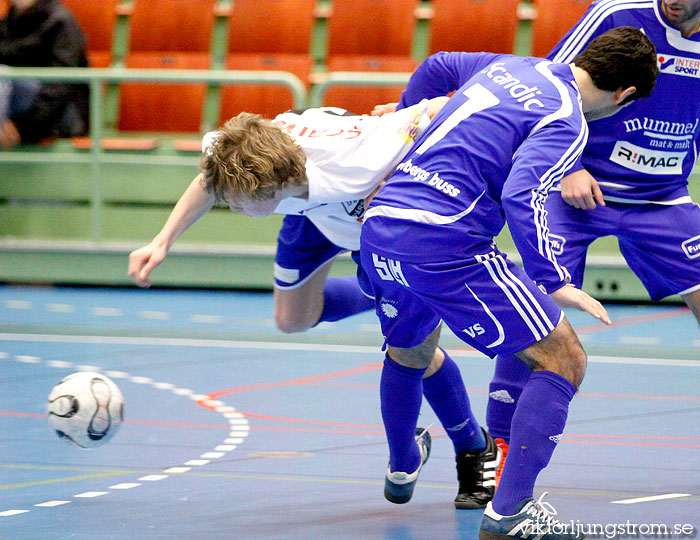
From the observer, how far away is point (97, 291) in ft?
31.1

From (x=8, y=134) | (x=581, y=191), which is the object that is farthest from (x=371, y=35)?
(x=581, y=191)

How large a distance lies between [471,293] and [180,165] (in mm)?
6163

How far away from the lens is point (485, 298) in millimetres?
3254

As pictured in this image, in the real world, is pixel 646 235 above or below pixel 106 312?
above

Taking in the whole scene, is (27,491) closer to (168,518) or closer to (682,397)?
(168,518)

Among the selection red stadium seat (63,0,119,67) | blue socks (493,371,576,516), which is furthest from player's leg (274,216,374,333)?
red stadium seat (63,0,119,67)

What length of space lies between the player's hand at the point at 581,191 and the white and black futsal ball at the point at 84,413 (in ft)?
6.05

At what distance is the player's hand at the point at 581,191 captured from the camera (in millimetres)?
4262

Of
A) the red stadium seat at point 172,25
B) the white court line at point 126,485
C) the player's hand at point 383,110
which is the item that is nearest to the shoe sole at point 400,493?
the white court line at point 126,485

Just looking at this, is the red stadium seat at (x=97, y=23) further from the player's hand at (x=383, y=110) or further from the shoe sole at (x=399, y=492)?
the shoe sole at (x=399, y=492)

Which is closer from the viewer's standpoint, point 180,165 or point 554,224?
point 554,224

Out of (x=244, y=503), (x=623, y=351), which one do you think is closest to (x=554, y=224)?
(x=244, y=503)

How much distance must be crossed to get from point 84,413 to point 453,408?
1.31 meters

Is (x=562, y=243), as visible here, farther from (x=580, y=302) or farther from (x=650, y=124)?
(x=580, y=302)
